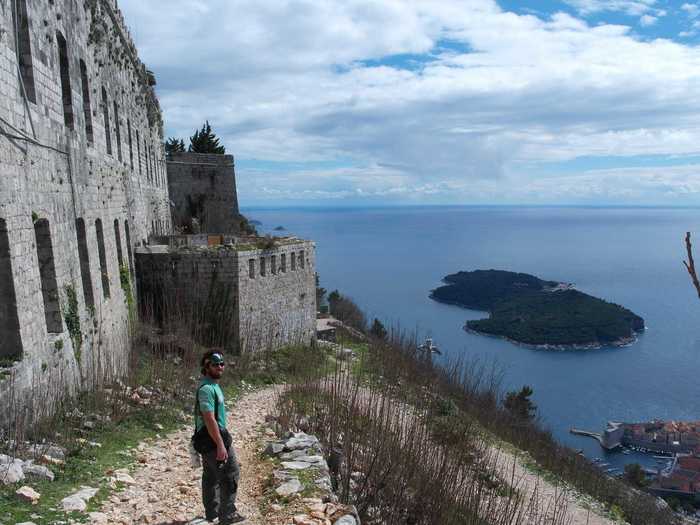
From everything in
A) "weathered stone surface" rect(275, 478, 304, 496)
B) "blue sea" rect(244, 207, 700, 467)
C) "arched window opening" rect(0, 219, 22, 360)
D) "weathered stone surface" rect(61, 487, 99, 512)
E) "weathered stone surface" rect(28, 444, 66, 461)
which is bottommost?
"blue sea" rect(244, 207, 700, 467)

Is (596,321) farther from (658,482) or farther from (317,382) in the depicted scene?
(317,382)

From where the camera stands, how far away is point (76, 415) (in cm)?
904

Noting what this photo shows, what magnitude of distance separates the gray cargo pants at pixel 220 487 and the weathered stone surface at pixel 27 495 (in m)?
1.82

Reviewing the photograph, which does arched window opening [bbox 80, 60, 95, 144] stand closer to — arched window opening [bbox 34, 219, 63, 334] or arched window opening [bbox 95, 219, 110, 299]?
arched window opening [bbox 95, 219, 110, 299]

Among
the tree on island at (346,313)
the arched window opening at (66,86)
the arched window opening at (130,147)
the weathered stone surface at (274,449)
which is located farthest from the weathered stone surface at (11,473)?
the tree on island at (346,313)

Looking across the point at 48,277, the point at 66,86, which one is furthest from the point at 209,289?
the point at 48,277

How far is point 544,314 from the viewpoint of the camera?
87.4 metres

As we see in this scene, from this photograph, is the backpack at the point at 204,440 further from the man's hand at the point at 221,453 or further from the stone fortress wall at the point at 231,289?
the stone fortress wall at the point at 231,289

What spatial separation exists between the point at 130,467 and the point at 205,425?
112 inches

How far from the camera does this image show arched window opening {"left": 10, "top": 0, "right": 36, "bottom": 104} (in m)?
9.12

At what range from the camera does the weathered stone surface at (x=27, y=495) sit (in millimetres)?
6125

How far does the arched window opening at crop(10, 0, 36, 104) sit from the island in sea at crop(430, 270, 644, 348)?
76211 millimetres

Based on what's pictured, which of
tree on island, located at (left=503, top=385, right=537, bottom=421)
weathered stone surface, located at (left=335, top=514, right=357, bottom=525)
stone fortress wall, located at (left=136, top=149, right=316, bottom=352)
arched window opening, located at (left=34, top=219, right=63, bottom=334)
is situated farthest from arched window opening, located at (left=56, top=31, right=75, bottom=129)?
tree on island, located at (left=503, top=385, right=537, bottom=421)

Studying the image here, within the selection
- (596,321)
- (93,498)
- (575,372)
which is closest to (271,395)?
(93,498)
